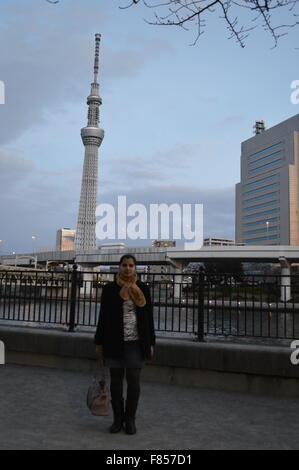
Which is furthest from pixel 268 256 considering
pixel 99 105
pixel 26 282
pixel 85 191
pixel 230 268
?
pixel 99 105

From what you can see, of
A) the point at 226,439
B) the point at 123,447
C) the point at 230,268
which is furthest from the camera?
the point at 230,268

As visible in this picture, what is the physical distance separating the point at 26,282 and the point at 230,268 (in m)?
78.9

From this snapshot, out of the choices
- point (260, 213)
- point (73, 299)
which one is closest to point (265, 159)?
point (260, 213)

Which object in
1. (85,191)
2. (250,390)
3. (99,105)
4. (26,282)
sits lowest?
(250,390)

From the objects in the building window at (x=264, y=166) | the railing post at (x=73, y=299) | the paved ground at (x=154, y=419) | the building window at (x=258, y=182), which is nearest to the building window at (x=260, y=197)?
the building window at (x=258, y=182)

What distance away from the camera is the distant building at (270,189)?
122 metres

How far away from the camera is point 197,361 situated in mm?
6648

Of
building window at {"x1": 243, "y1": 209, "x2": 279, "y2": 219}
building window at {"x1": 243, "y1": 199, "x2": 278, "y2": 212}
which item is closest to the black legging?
building window at {"x1": 243, "y1": 209, "x2": 279, "y2": 219}

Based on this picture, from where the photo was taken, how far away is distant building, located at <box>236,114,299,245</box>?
12200 centimetres

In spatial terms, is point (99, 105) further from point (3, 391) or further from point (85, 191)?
point (3, 391)

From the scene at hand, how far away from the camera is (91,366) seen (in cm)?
736

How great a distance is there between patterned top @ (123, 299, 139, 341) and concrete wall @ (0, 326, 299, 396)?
243 cm

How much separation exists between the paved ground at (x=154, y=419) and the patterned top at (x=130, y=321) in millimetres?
953

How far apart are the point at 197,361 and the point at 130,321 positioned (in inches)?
99.3
